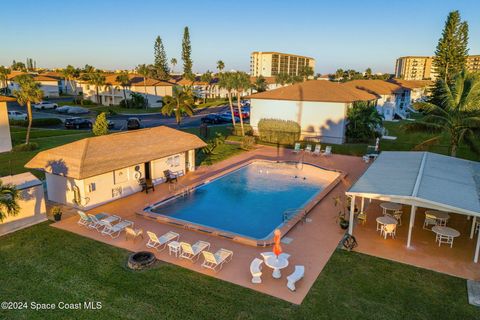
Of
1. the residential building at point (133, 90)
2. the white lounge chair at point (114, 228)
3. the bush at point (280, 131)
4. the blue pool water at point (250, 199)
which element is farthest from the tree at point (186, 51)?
the white lounge chair at point (114, 228)

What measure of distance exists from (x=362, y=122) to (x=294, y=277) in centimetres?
2641

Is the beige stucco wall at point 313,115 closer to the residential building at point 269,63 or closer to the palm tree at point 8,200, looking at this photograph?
the palm tree at point 8,200

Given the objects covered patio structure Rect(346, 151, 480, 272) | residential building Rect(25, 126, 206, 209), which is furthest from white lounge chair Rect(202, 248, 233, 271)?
residential building Rect(25, 126, 206, 209)

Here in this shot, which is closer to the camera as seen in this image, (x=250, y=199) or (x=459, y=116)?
(x=459, y=116)

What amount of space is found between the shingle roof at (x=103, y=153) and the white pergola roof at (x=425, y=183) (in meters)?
11.0

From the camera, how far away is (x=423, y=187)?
1387 cm

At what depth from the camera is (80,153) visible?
16859mm

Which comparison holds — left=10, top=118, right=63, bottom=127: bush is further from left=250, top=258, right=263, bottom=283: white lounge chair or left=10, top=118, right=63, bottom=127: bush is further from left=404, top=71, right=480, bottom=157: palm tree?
left=404, top=71, right=480, bottom=157: palm tree

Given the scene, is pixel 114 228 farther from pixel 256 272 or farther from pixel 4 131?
pixel 4 131


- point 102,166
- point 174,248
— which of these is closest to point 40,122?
point 102,166

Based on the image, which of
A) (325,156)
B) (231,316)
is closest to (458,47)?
(325,156)

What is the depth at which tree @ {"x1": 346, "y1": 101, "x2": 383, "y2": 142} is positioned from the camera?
112 feet

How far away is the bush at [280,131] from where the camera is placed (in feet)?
115

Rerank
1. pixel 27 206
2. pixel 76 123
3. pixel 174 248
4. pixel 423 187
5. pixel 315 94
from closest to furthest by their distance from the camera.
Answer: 1. pixel 174 248
2. pixel 423 187
3. pixel 27 206
4. pixel 315 94
5. pixel 76 123
